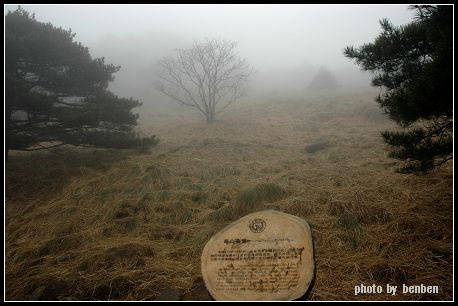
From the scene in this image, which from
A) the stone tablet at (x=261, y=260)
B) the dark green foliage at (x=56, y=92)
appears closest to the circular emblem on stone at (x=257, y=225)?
the stone tablet at (x=261, y=260)

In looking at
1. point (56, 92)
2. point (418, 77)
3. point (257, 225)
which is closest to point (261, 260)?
point (257, 225)

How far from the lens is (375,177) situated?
20.6ft

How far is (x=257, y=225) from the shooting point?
3107 millimetres

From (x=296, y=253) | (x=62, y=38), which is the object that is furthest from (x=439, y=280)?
(x=62, y=38)

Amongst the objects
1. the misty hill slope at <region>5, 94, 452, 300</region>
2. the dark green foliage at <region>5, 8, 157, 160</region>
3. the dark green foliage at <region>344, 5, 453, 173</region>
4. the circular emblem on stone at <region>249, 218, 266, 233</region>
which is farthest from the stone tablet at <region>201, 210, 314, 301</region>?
the dark green foliage at <region>5, 8, 157, 160</region>

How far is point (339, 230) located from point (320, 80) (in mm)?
28204

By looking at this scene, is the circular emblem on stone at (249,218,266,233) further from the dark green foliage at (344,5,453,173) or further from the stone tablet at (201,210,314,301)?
the dark green foliage at (344,5,453,173)

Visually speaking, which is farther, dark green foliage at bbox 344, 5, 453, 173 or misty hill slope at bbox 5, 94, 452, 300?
misty hill slope at bbox 5, 94, 452, 300

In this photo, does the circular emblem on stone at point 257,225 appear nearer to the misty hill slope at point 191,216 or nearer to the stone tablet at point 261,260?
the stone tablet at point 261,260

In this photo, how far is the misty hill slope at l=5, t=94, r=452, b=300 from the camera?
3.71 m

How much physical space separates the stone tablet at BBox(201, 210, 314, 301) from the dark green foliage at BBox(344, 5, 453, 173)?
2009 mm

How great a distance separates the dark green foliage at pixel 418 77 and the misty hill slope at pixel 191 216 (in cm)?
103

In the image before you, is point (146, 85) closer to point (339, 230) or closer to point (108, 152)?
point (108, 152)

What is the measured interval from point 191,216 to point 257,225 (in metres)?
2.79
